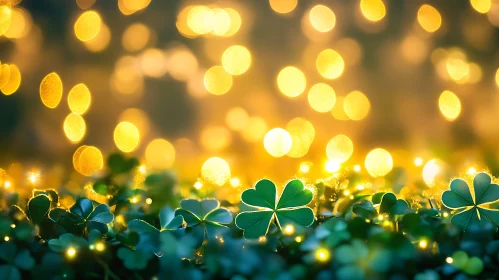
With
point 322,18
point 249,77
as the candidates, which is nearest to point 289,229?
point 249,77

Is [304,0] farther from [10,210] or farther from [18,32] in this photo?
[10,210]

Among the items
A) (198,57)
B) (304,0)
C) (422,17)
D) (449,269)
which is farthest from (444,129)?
(449,269)

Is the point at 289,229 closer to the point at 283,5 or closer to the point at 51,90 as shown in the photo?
the point at 283,5

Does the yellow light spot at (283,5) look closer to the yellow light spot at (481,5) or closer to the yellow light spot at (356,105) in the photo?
the yellow light spot at (356,105)

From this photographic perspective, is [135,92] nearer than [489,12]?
No

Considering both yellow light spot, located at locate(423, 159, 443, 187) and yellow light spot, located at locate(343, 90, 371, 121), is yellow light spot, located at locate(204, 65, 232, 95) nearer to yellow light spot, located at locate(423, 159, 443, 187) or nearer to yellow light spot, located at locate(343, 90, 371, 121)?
yellow light spot, located at locate(343, 90, 371, 121)

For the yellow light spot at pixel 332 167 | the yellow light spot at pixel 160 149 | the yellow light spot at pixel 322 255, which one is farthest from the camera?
the yellow light spot at pixel 160 149

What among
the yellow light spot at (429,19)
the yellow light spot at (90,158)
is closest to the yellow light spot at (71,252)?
the yellow light spot at (90,158)
